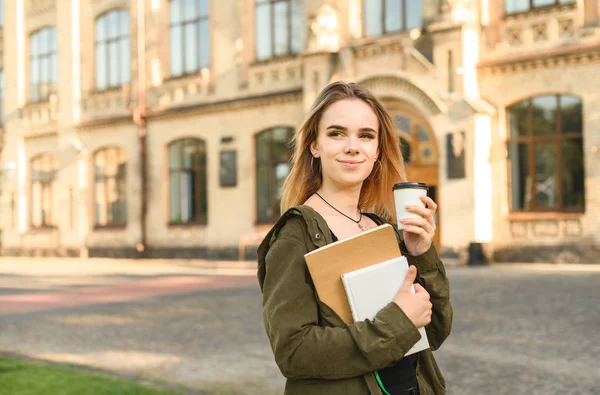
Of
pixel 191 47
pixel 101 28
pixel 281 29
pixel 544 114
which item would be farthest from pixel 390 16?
pixel 101 28

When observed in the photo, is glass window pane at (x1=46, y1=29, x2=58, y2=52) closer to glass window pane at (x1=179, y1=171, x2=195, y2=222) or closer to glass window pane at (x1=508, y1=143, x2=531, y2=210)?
glass window pane at (x1=179, y1=171, x2=195, y2=222)

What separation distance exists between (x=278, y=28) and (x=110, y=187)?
29.8 ft

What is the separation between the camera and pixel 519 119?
17.4m

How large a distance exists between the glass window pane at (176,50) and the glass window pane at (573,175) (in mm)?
13415

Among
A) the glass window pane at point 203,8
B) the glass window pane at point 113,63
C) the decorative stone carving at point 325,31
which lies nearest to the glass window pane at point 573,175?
the decorative stone carving at point 325,31

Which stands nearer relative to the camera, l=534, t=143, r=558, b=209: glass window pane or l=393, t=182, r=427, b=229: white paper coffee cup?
l=393, t=182, r=427, b=229: white paper coffee cup

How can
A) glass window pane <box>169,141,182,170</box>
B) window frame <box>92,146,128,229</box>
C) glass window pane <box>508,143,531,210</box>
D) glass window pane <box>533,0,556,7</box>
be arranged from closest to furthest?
glass window pane <box>533,0,556,7</box>
glass window pane <box>508,143,531,210</box>
glass window pane <box>169,141,182,170</box>
window frame <box>92,146,128,229</box>

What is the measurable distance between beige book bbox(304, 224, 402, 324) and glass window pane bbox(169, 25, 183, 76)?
924 inches

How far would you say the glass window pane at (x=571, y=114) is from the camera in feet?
54.0

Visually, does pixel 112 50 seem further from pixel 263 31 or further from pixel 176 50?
pixel 263 31

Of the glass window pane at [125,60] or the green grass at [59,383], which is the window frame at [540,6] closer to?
the glass window pane at [125,60]

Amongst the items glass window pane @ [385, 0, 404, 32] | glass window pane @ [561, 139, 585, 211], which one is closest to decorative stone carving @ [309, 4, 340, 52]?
glass window pane @ [385, 0, 404, 32]

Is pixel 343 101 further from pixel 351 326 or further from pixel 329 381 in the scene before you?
pixel 329 381

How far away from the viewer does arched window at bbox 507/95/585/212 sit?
16.5 meters
